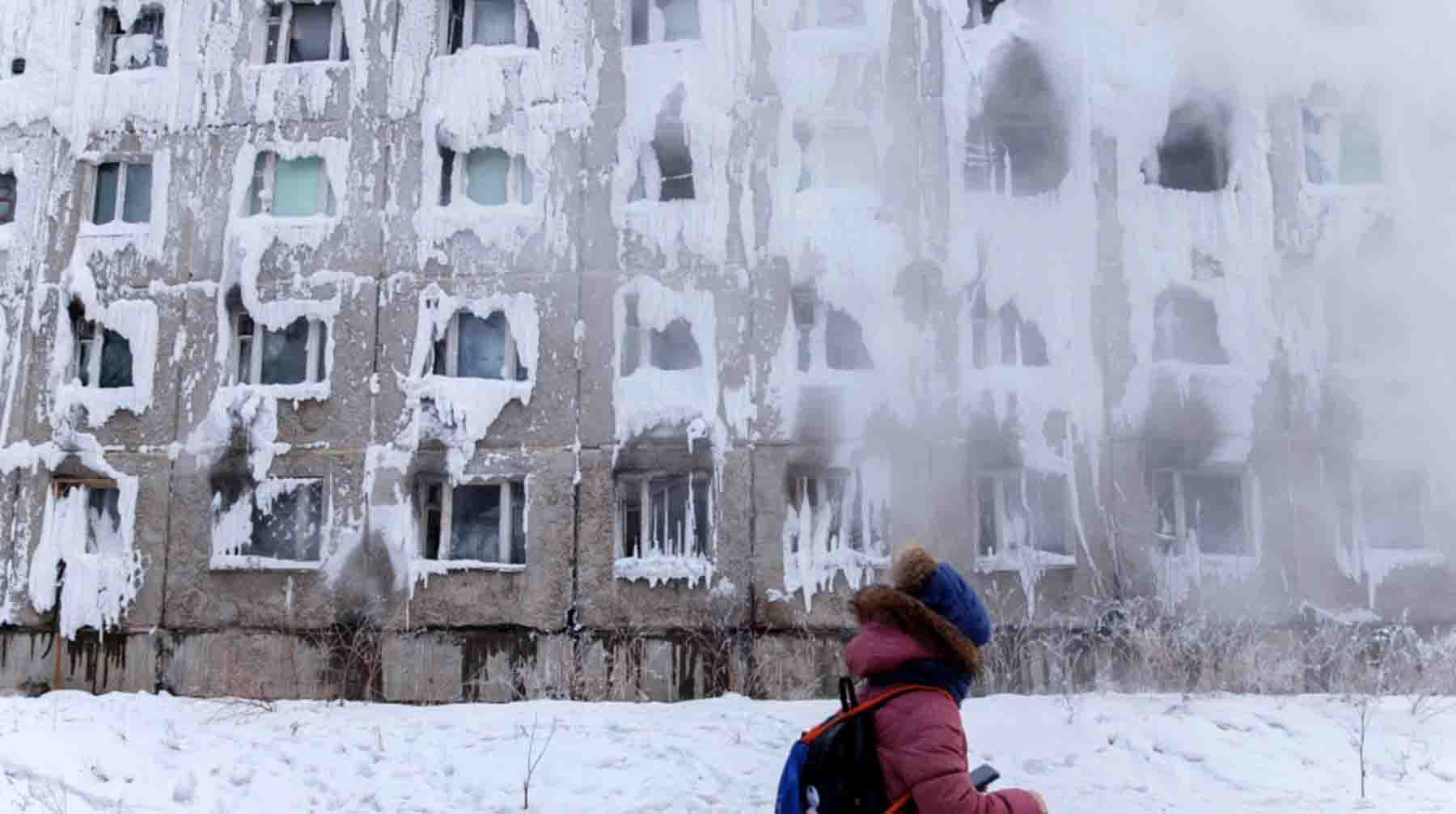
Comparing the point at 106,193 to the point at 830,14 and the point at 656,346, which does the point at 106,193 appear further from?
the point at 830,14

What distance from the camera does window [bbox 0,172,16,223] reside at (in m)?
20.1

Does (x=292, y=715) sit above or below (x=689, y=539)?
below

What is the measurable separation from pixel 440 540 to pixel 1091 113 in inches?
450

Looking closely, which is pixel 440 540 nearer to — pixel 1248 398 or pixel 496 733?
pixel 496 733

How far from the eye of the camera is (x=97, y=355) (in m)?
19.2

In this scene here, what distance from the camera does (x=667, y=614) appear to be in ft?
56.0

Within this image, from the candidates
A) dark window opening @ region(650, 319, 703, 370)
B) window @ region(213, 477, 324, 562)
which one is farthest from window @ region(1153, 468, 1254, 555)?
window @ region(213, 477, 324, 562)

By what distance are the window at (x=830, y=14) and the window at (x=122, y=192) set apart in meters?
10.6

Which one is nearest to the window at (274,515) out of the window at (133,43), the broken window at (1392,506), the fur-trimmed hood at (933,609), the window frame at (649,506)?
the window frame at (649,506)

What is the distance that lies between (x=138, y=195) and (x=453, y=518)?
7596 mm

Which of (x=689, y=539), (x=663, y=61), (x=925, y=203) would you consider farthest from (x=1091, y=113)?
(x=689, y=539)

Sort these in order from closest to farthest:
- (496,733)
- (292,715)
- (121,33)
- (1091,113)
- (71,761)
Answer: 1. (71,761)
2. (496,733)
3. (292,715)
4. (1091,113)
5. (121,33)

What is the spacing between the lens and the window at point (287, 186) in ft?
63.0

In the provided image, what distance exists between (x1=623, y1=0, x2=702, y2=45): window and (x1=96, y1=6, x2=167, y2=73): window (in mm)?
7697
